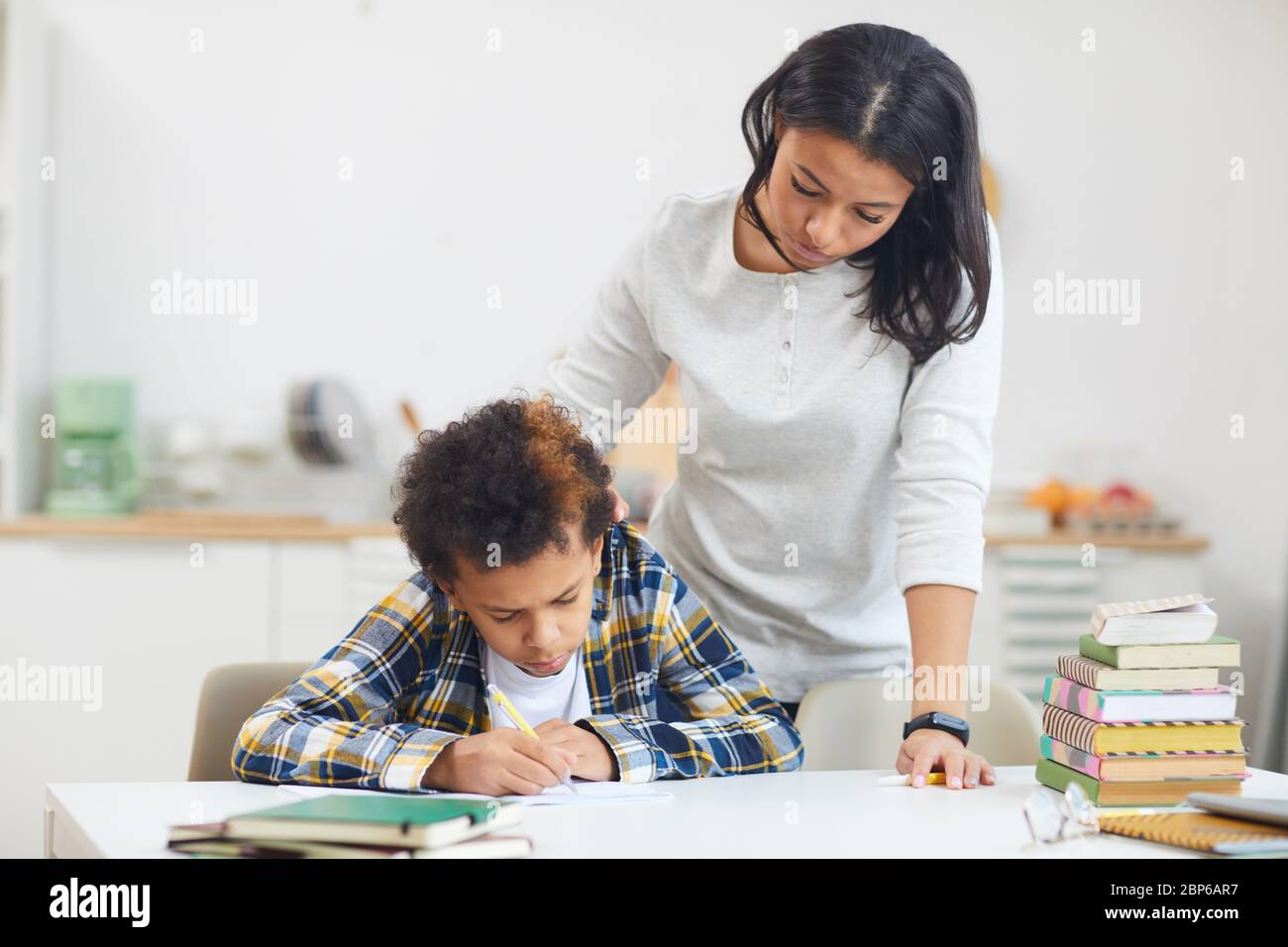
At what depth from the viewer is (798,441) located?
4.80 feet

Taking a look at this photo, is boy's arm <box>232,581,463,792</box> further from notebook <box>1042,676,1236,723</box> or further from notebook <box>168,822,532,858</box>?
notebook <box>1042,676,1236,723</box>

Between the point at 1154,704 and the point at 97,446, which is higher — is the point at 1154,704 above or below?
below

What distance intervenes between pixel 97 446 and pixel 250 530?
0.50 m

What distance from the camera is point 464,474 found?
1.26 m

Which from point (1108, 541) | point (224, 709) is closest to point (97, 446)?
point (224, 709)

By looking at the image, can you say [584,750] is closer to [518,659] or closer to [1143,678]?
[518,659]

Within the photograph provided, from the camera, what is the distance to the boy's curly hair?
4.03 ft

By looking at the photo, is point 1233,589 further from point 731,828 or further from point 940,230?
point 731,828

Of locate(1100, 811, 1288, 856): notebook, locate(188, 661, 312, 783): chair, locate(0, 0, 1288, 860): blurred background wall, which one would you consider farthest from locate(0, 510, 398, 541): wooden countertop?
locate(1100, 811, 1288, 856): notebook

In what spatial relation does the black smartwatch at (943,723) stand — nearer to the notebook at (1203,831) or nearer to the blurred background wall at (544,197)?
the notebook at (1203,831)

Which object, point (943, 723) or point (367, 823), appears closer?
point (367, 823)

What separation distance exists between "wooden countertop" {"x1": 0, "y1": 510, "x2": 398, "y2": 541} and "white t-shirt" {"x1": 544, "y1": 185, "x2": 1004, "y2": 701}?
1463mm

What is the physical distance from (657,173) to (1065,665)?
2432 millimetres

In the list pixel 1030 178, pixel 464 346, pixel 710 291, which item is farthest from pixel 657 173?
pixel 710 291
